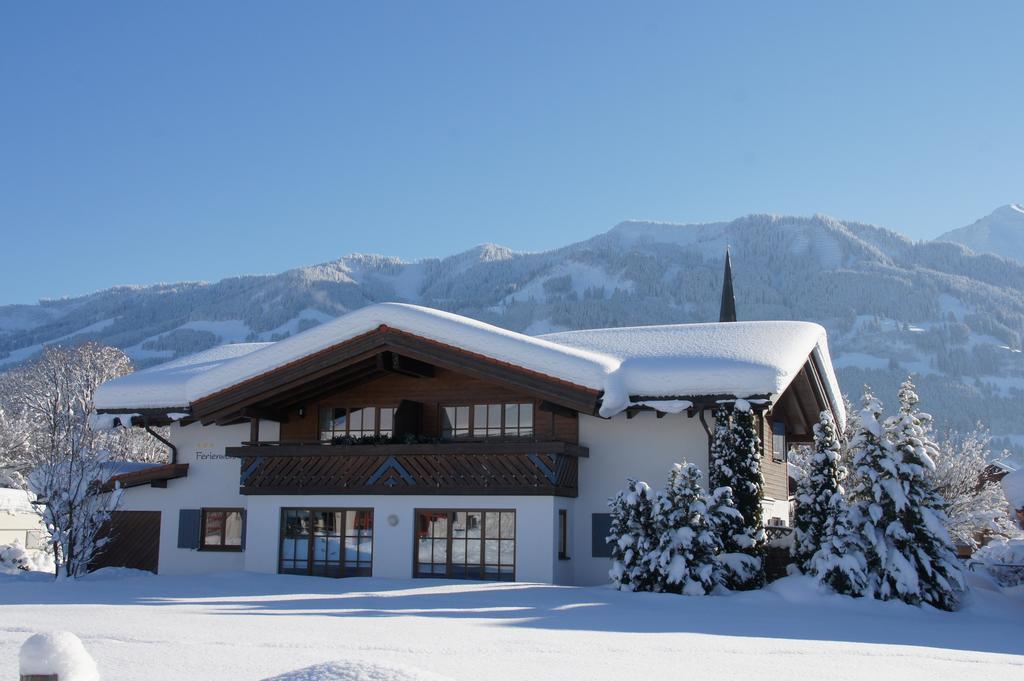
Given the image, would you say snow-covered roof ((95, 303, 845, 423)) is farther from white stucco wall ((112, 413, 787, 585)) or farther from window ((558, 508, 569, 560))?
window ((558, 508, 569, 560))

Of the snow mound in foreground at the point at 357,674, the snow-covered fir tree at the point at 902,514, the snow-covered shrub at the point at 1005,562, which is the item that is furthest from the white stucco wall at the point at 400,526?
the snow mound in foreground at the point at 357,674

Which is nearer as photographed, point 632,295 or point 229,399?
point 229,399

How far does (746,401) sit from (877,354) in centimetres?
14254

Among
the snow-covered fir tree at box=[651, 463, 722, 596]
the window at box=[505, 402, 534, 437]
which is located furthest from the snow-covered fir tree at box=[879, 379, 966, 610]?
the window at box=[505, 402, 534, 437]

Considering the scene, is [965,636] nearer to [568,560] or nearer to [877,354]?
[568,560]

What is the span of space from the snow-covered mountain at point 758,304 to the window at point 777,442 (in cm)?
11201

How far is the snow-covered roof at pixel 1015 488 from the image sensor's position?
1955cm

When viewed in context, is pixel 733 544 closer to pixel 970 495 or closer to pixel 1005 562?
pixel 1005 562

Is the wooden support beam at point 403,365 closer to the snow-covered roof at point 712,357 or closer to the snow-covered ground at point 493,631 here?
the snow-covered roof at point 712,357

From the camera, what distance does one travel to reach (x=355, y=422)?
24.5m

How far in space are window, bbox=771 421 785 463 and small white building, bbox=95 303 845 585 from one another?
0.36 metres

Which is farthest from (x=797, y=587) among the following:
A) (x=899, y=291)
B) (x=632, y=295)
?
(x=899, y=291)

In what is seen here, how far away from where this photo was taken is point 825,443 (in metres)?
20.1

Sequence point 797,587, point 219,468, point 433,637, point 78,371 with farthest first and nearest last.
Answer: point 78,371, point 219,468, point 797,587, point 433,637
